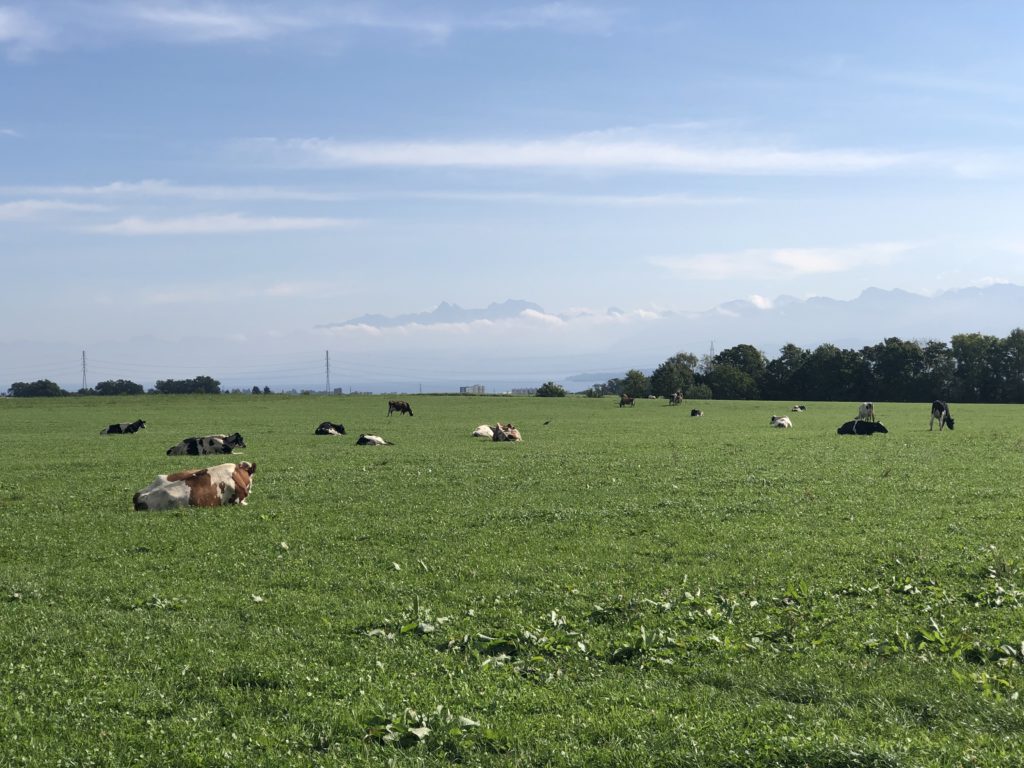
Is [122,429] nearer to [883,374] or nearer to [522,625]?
[522,625]

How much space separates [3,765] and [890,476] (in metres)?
19.2

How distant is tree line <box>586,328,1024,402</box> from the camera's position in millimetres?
112562

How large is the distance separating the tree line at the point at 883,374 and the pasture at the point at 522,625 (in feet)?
323

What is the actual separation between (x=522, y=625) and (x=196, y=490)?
10.3 meters

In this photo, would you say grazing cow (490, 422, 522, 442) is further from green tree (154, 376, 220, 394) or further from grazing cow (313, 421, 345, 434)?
green tree (154, 376, 220, 394)

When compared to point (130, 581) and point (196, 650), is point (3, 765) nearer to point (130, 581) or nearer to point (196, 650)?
point (196, 650)

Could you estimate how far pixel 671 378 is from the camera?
433 feet

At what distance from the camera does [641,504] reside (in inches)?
651

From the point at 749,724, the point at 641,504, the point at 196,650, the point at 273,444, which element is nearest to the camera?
the point at 749,724

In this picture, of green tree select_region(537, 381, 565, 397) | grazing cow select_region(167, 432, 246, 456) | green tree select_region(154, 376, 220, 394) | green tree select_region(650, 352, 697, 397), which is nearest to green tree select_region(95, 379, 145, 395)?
green tree select_region(154, 376, 220, 394)

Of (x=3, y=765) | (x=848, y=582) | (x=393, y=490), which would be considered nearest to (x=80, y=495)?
(x=393, y=490)

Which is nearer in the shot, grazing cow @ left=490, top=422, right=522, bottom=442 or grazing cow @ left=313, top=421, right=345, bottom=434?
grazing cow @ left=490, top=422, right=522, bottom=442

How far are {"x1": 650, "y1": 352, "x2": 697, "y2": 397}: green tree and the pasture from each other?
109479 mm

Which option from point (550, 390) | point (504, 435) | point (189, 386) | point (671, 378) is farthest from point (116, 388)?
point (504, 435)
